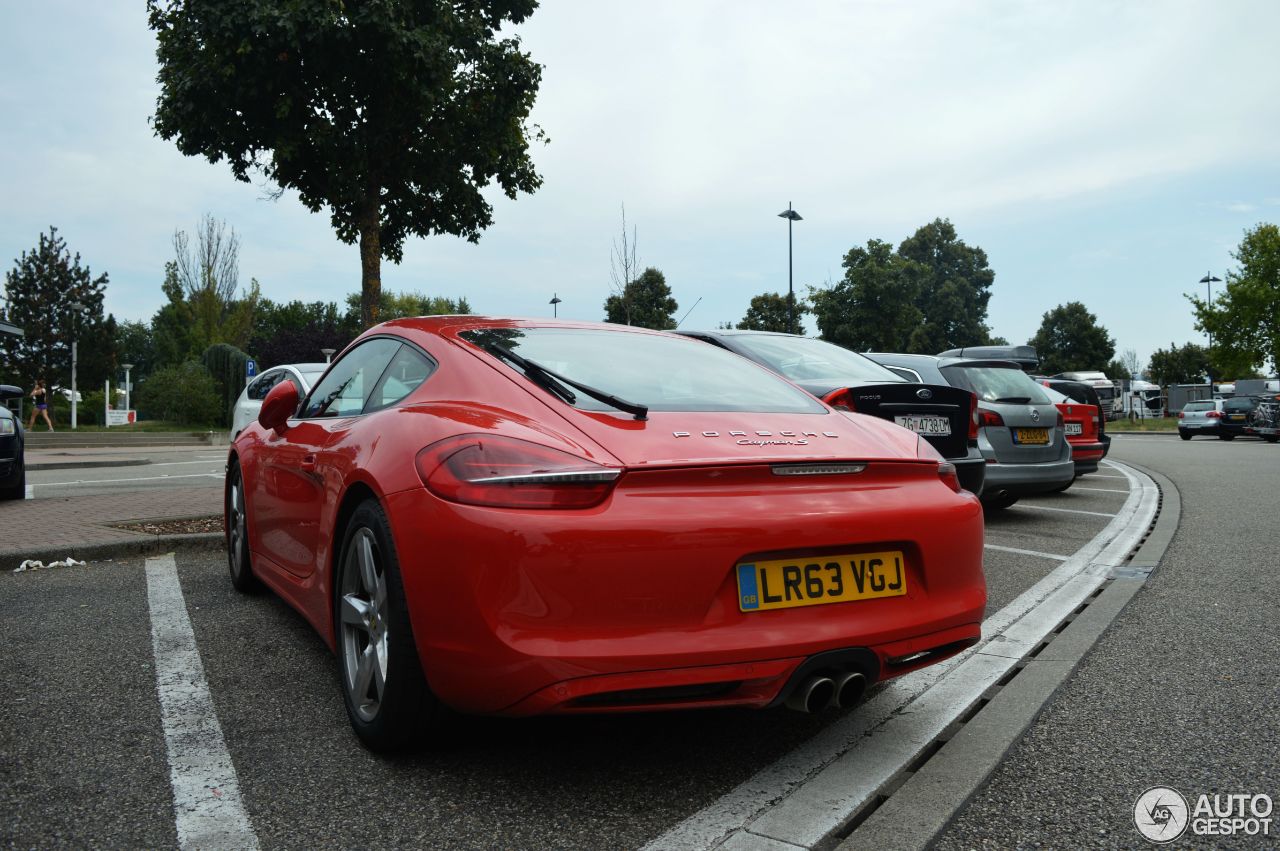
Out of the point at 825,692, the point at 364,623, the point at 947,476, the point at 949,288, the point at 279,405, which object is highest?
the point at 949,288

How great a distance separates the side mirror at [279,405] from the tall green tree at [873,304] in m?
48.6

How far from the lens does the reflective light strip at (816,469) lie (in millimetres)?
2510

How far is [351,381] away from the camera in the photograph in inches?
146

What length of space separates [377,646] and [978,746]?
5.72ft

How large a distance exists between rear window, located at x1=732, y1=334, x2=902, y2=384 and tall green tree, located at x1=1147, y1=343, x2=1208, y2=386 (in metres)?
87.2

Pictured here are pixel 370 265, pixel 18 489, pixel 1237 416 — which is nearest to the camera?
pixel 18 489

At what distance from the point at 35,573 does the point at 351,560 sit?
373cm

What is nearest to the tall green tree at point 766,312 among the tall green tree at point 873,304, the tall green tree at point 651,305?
the tall green tree at point 873,304

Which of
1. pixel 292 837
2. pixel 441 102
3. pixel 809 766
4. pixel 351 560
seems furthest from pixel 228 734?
pixel 441 102

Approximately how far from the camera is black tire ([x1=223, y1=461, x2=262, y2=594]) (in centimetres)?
479

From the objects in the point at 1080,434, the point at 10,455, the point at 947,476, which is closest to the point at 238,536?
the point at 947,476

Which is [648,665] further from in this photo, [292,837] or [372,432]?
[372,432]

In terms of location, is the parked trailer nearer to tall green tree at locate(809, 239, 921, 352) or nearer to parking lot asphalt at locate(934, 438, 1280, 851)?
tall green tree at locate(809, 239, 921, 352)

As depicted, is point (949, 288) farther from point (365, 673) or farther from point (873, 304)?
point (365, 673)
